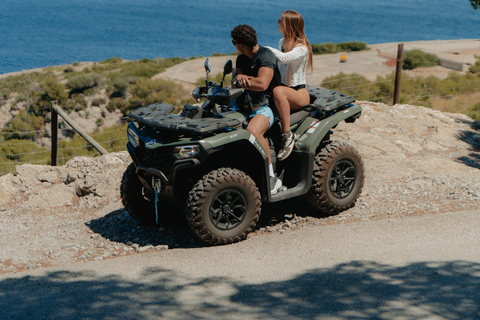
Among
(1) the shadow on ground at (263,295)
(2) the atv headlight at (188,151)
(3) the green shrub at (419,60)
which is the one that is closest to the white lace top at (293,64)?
(2) the atv headlight at (188,151)

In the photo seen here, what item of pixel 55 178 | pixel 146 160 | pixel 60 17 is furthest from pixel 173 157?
pixel 60 17

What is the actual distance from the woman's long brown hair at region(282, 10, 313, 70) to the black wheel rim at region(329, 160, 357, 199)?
1.55 meters

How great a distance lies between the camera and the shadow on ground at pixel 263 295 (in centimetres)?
471

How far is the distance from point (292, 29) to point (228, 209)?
2.19m

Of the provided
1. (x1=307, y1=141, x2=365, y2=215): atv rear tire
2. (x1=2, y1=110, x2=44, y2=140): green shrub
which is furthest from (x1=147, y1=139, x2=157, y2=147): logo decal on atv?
(x1=2, y1=110, x2=44, y2=140): green shrub

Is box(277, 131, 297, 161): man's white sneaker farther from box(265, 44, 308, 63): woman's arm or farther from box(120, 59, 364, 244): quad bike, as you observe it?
box(265, 44, 308, 63): woman's arm

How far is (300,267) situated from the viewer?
226 inches

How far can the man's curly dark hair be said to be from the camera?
20.3 feet

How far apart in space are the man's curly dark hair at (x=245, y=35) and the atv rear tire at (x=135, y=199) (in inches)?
76.2

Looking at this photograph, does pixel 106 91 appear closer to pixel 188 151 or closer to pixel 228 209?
pixel 228 209

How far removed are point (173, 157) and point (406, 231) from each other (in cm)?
280

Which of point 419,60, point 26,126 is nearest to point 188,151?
point 26,126

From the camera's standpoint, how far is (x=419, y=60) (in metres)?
43.6

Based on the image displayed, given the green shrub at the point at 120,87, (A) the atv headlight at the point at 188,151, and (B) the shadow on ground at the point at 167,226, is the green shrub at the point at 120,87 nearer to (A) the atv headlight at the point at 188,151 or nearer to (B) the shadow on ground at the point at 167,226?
(B) the shadow on ground at the point at 167,226
